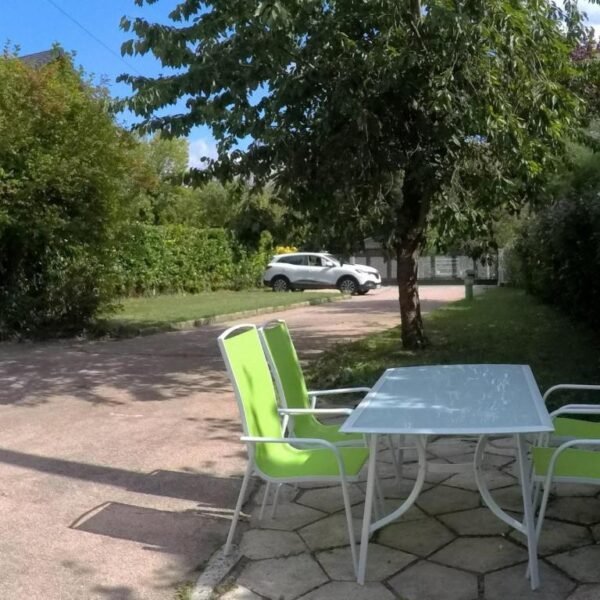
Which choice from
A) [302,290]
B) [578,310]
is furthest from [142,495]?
[302,290]

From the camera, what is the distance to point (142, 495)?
15.6ft

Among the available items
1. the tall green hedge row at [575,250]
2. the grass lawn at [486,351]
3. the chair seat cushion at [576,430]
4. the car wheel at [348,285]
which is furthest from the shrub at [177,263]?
the chair seat cushion at [576,430]

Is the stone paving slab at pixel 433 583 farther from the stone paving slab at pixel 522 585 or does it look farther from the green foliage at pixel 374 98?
the green foliage at pixel 374 98

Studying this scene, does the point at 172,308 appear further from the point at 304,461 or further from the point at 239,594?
the point at 239,594

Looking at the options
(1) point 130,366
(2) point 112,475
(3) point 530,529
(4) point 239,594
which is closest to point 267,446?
(4) point 239,594

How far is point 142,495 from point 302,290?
80.0 feet

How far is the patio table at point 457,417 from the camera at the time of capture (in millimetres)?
3180

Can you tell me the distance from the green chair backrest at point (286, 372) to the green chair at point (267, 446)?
0.20 metres

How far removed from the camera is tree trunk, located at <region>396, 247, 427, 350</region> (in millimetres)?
9719

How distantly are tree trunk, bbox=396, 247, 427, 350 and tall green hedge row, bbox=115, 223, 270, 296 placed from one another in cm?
1093

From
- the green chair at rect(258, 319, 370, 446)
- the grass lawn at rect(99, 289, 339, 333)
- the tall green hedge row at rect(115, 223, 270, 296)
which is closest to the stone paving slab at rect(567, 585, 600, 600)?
the green chair at rect(258, 319, 370, 446)

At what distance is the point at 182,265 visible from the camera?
82.7 ft

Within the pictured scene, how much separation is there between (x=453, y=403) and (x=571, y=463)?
25.4 inches

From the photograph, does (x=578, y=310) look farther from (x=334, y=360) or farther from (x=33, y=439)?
(x=33, y=439)
